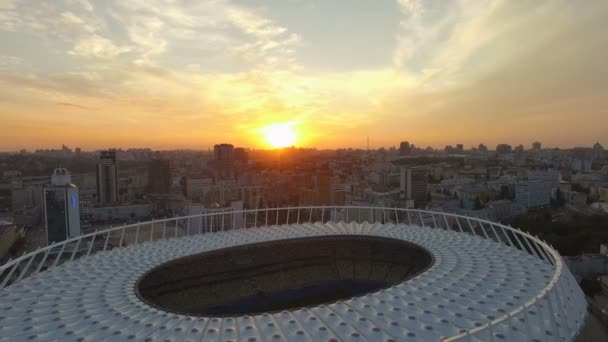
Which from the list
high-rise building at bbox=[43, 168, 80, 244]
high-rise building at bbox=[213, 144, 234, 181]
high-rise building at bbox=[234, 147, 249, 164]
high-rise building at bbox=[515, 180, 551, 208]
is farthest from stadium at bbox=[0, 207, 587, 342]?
high-rise building at bbox=[234, 147, 249, 164]

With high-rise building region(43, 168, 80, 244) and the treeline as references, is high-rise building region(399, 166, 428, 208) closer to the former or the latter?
the treeline

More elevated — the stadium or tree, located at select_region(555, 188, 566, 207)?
the stadium

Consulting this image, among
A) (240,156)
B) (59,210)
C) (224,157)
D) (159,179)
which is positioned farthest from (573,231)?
(240,156)

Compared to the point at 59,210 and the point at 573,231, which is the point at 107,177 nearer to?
the point at 59,210

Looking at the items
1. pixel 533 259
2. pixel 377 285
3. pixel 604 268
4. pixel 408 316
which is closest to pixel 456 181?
pixel 604 268

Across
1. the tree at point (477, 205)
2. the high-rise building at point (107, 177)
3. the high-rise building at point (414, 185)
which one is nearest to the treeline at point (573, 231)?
the tree at point (477, 205)
